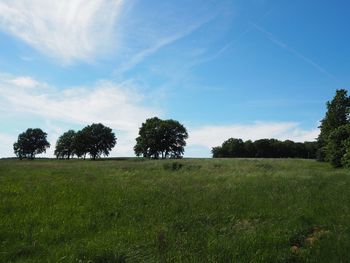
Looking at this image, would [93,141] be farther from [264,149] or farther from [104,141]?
[264,149]

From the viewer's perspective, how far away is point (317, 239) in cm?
978

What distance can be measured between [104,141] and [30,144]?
2858cm

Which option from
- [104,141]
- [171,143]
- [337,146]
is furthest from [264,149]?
[337,146]

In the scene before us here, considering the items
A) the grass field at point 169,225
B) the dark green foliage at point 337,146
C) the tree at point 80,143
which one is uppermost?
the tree at point 80,143

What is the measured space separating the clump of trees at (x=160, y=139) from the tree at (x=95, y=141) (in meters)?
13.1

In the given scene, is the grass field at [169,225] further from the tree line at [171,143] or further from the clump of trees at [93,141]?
the clump of trees at [93,141]

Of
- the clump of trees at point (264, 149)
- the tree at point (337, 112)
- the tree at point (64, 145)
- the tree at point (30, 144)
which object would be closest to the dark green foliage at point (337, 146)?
the tree at point (337, 112)

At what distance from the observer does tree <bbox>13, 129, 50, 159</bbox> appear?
12762 centimetres

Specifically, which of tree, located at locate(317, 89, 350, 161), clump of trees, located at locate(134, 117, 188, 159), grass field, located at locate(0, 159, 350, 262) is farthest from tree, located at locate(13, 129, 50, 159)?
grass field, located at locate(0, 159, 350, 262)

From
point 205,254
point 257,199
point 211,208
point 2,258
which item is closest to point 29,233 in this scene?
point 2,258

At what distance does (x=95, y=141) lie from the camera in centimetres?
11588

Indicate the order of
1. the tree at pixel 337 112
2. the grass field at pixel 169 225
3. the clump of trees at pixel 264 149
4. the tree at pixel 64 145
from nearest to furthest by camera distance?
the grass field at pixel 169 225 → the tree at pixel 337 112 → the tree at pixel 64 145 → the clump of trees at pixel 264 149

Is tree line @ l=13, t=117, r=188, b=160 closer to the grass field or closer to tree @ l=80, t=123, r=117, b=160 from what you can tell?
tree @ l=80, t=123, r=117, b=160

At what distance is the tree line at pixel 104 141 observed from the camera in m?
108
